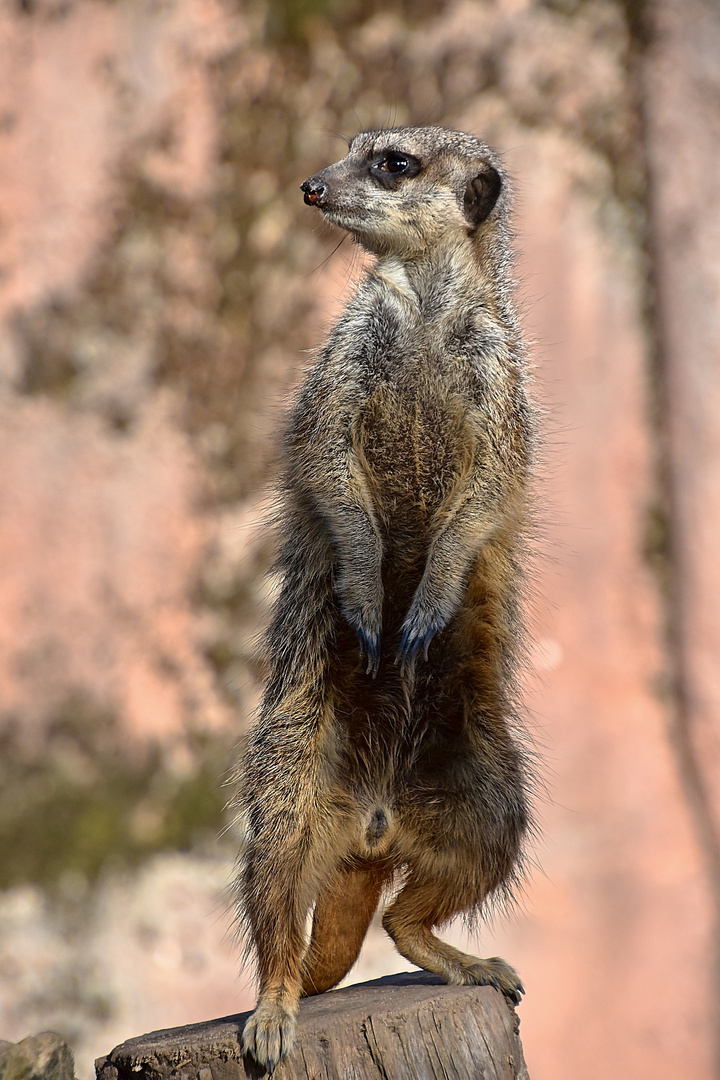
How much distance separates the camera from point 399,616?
2.21 m

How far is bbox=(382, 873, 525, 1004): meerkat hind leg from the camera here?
7.08 feet

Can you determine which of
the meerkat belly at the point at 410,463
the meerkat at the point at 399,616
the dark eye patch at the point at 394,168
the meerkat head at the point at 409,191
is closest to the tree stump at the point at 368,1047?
the meerkat at the point at 399,616

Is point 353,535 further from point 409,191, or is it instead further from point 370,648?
point 409,191

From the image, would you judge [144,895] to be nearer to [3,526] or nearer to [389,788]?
[3,526]

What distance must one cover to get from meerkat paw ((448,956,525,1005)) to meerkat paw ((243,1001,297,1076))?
43cm

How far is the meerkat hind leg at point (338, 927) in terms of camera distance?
223 centimetres

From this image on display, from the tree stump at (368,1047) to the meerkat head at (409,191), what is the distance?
158 cm

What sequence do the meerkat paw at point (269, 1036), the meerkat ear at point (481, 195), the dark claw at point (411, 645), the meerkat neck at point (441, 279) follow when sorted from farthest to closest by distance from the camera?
1. the meerkat ear at point (481, 195)
2. the meerkat neck at point (441, 279)
3. the dark claw at point (411, 645)
4. the meerkat paw at point (269, 1036)

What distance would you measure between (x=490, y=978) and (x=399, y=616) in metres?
0.79

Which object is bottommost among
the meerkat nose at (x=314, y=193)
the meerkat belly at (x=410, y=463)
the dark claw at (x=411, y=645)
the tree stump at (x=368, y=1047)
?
the tree stump at (x=368, y=1047)

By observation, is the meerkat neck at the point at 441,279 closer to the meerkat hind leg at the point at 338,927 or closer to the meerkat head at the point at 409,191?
the meerkat head at the point at 409,191

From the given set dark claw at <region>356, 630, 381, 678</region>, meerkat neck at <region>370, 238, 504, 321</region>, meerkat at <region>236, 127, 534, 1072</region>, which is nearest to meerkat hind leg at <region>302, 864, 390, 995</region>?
meerkat at <region>236, 127, 534, 1072</region>

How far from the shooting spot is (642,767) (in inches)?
159

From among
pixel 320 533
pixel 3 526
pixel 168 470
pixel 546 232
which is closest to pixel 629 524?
pixel 546 232
